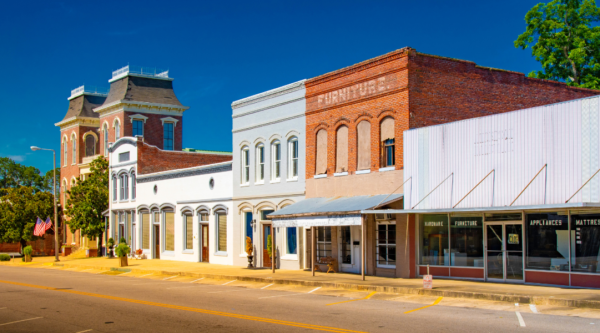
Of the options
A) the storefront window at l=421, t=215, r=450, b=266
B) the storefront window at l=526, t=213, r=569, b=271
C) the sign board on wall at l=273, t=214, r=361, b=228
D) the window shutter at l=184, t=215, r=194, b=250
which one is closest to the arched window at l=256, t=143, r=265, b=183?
the sign board on wall at l=273, t=214, r=361, b=228

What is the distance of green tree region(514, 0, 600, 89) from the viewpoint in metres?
33.8

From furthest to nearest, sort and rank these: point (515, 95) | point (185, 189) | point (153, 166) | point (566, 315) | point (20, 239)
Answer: point (20, 239), point (153, 166), point (185, 189), point (515, 95), point (566, 315)

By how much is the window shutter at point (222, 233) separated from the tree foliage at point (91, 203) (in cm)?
1505

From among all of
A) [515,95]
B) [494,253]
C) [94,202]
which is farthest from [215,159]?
[494,253]

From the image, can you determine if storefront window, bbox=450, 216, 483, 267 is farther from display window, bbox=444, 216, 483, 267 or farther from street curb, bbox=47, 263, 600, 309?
street curb, bbox=47, 263, 600, 309

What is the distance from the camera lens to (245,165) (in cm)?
3014

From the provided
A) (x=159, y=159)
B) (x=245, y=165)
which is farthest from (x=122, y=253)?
(x=159, y=159)

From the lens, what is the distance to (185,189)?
3497cm

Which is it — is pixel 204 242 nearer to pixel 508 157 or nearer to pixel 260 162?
pixel 260 162

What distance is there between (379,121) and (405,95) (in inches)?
62.0

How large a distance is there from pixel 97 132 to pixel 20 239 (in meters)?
11.5

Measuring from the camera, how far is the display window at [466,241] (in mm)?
19344

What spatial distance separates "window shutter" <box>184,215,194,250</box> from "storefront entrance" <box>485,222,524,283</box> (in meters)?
19.4

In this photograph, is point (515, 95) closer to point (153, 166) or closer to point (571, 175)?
point (571, 175)
